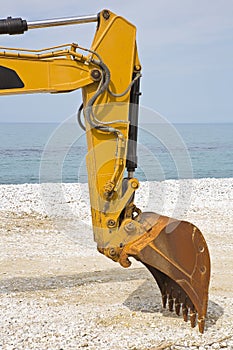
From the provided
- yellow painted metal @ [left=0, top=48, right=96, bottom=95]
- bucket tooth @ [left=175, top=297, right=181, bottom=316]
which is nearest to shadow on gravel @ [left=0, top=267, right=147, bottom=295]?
bucket tooth @ [left=175, top=297, right=181, bottom=316]

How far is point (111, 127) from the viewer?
559 centimetres

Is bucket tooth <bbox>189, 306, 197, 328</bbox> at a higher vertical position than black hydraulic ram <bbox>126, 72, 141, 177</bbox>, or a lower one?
lower

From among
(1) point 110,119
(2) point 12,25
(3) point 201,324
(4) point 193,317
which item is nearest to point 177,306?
(4) point 193,317

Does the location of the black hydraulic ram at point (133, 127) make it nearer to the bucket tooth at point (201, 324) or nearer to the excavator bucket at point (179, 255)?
the excavator bucket at point (179, 255)

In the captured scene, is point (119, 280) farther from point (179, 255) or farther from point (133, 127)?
point (133, 127)

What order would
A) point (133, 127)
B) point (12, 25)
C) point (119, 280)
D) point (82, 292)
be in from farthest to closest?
point (119, 280)
point (82, 292)
point (133, 127)
point (12, 25)

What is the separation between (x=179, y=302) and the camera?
233 inches

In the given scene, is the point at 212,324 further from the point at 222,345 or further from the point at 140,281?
the point at 140,281

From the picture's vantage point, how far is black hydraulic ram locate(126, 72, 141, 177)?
5711 millimetres

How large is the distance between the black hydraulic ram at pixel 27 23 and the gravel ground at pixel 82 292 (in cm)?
224

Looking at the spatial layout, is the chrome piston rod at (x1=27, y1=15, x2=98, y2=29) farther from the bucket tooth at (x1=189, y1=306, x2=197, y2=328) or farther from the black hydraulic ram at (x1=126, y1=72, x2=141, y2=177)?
the bucket tooth at (x1=189, y1=306, x2=197, y2=328)

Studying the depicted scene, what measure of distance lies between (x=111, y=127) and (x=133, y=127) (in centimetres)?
25

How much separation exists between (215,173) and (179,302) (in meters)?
30.8

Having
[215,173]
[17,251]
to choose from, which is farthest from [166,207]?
[215,173]
